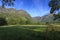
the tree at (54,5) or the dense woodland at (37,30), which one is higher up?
the tree at (54,5)

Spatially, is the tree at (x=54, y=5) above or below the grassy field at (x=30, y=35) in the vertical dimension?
above

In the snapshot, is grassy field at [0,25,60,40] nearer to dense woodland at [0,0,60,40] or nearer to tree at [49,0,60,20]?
dense woodland at [0,0,60,40]

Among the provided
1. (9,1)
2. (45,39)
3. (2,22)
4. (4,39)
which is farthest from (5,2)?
(2,22)

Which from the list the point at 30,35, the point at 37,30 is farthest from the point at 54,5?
the point at 30,35

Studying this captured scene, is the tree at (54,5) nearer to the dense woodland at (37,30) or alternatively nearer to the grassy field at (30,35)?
the dense woodland at (37,30)

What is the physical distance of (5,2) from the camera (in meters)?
16.8

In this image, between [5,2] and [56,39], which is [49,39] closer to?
[56,39]

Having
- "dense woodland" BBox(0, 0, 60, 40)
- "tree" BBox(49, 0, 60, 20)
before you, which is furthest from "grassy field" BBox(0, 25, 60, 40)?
"tree" BBox(49, 0, 60, 20)

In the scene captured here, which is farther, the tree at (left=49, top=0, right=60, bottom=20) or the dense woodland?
the tree at (left=49, top=0, right=60, bottom=20)

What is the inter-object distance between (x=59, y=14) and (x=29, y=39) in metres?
10.3

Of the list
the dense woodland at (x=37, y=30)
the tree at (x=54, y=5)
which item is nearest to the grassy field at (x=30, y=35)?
the dense woodland at (x=37, y=30)

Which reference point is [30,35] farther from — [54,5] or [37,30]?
[54,5]

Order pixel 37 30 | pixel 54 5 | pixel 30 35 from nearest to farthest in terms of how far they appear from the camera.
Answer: pixel 30 35 → pixel 54 5 → pixel 37 30

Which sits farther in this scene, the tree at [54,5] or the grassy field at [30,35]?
the tree at [54,5]
